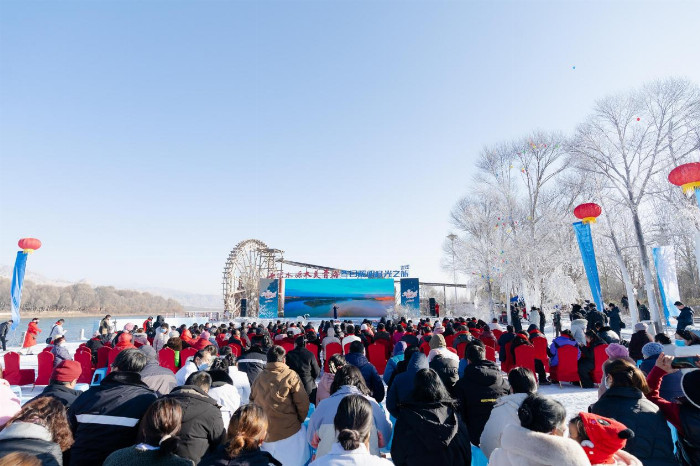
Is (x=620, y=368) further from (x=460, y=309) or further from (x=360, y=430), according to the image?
(x=460, y=309)

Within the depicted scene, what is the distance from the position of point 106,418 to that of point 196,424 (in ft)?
1.90

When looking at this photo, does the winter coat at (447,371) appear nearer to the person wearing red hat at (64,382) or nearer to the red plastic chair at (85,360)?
the person wearing red hat at (64,382)

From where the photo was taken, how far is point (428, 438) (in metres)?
2.44

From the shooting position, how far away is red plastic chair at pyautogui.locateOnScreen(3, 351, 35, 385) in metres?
8.19

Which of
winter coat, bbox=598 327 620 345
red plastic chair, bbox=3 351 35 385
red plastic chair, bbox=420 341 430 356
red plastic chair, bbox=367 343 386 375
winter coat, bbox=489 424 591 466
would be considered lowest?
red plastic chair, bbox=3 351 35 385

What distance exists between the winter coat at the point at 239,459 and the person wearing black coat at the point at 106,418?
102cm

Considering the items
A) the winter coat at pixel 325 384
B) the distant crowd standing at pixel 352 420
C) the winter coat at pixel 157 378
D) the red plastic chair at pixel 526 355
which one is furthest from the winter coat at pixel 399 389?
the red plastic chair at pixel 526 355

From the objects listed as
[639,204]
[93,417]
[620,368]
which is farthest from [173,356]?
[639,204]

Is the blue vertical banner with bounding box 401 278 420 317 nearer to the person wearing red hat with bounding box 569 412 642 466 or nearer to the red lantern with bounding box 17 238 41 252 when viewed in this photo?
the red lantern with bounding box 17 238 41 252

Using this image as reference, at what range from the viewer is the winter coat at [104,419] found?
235cm

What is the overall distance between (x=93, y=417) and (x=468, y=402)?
289cm

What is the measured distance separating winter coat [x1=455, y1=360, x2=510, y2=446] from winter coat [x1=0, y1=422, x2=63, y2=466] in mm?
2952

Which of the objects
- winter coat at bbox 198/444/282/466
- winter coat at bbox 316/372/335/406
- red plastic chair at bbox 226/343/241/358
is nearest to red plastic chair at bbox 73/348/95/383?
red plastic chair at bbox 226/343/241/358

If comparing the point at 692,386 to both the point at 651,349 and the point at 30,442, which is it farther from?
the point at 30,442
